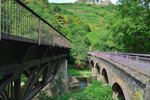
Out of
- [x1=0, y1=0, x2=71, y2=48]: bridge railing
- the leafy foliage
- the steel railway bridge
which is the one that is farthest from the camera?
the leafy foliage

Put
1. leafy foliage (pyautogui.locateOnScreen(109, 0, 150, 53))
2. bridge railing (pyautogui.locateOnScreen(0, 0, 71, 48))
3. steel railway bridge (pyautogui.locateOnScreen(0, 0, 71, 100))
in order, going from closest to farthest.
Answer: bridge railing (pyautogui.locateOnScreen(0, 0, 71, 48)), steel railway bridge (pyautogui.locateOnScreen(0, 0, 71, 100)), leafy foliage (pyautogui.locateOnScreen(109, 0, 150, 53))

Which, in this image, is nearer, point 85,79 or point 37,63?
point 37,63

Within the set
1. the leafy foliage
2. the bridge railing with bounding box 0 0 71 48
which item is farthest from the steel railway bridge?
the leafy foliage

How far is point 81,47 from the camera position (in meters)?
59.6

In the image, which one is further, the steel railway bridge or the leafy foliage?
the leafy foliage

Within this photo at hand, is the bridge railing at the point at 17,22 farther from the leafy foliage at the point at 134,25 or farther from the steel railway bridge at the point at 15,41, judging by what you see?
the leafy foliage at the point at 134,25

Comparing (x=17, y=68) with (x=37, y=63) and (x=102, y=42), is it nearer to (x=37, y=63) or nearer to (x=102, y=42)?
(x=37, y=63)

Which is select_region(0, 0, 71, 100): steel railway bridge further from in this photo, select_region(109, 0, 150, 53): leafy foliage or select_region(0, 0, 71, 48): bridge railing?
select_region(109, 0, 150, 53): leafy foliage

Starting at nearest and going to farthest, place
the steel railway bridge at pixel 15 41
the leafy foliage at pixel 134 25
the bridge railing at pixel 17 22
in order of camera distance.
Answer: the bridge railing at pixel 17 22, the steel railway bridge at pixel 15 41, the leafy foliage at pixel 134 25

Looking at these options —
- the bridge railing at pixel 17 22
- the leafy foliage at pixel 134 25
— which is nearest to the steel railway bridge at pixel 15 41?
the bridge railing at pixel 17 22

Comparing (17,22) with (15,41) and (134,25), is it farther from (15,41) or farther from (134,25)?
(134,25)

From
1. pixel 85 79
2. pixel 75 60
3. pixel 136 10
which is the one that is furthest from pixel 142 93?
pixel 75 60

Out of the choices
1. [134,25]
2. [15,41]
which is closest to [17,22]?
[15,41]

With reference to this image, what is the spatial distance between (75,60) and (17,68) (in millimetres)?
50215
